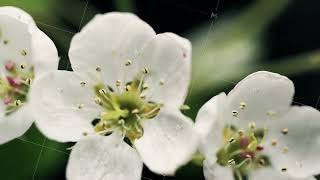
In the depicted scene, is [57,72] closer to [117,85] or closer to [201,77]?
[117,85]

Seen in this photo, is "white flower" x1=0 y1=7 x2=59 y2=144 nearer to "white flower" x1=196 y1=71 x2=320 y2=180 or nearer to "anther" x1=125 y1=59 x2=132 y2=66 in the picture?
"anther" x1=125 y1=59 x2=132 y2=66

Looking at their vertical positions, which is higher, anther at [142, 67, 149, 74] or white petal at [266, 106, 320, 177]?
anther at [142, 67, 149, 74]

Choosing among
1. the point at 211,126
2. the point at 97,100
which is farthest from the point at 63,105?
the point at 211,126

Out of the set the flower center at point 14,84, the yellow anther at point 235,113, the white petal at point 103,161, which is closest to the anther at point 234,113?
the yellow anther at point 235,113

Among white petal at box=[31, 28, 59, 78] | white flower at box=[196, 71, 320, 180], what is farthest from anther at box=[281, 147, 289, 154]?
white petal at box=[31, 28, 59, 78]

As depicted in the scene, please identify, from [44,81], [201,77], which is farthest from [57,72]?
[201,77]

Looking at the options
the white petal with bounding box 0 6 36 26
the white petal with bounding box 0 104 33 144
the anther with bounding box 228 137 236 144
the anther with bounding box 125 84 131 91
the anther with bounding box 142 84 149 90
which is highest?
the white petal with bounding box 0 6 36 26

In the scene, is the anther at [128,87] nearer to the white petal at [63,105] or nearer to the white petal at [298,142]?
the white petal at [63,105]
